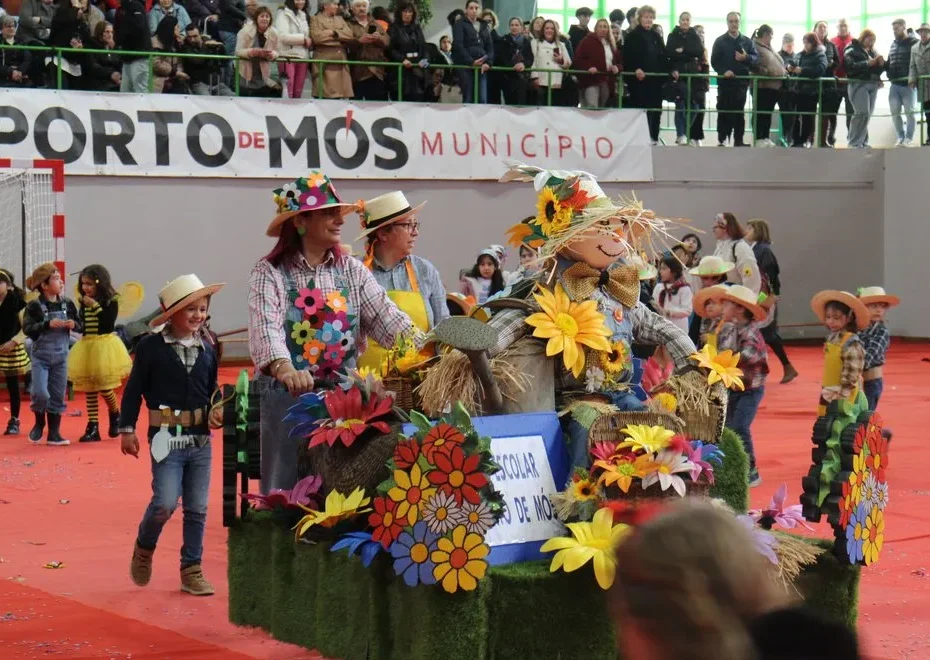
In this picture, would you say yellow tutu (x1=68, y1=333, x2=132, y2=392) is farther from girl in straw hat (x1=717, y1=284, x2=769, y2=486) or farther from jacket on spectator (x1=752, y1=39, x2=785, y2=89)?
jacket on spectator (x1=752, y1=39, x2=785, y2=89)

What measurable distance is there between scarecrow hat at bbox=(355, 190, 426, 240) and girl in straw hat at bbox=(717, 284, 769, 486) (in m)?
2.69

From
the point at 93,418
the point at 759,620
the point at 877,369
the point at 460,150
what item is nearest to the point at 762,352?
the point at 877,369

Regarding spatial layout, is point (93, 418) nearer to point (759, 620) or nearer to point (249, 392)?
point (249, 392)

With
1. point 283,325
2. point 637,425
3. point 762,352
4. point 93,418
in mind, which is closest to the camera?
point 637,425

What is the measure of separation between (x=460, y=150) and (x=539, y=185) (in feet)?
43.2

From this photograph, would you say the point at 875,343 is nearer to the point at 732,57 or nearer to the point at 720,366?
the point at 720,366

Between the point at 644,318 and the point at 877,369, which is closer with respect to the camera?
the point at 644,318

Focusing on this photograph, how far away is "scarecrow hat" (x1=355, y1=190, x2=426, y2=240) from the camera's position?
7.20 meters

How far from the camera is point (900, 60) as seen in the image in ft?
69.1

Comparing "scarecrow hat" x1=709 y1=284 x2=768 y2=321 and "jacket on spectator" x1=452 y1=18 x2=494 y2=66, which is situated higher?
"jacket on spectator" x1=452 y1=18 x2=494 y2=66

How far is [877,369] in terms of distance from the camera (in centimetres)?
959

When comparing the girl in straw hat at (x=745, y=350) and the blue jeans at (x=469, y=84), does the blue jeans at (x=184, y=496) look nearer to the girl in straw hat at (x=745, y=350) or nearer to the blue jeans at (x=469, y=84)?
the girl in straw hat at (x=745, y=350)

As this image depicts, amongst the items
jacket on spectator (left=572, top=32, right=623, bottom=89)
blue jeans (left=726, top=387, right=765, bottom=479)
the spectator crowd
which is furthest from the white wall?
blue jeans (left=726, top=387, right=765, bottom=479)

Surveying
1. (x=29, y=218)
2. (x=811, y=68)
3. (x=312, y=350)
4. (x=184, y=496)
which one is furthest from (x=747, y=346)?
(x=811, y=68)
